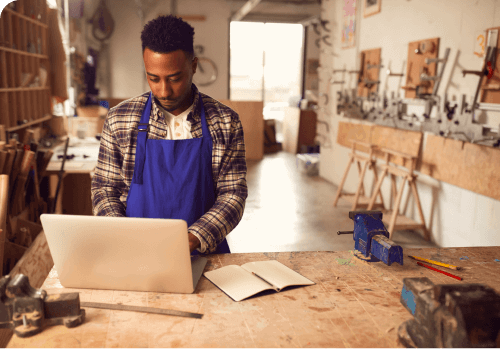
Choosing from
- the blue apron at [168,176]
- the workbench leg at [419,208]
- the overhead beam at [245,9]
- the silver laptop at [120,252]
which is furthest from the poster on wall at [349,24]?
the silver laptop at [120,252]

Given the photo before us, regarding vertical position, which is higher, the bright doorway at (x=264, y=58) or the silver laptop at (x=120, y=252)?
the bright doorway at (x=264, y=58)

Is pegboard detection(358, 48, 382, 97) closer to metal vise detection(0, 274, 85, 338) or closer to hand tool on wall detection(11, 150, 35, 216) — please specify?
hand tool on wall detection(11, 150, 35, 216)

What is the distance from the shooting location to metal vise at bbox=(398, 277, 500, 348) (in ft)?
2.76

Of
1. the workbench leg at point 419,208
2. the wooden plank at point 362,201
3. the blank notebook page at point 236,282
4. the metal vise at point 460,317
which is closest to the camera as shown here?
the metal vise at point 460,317

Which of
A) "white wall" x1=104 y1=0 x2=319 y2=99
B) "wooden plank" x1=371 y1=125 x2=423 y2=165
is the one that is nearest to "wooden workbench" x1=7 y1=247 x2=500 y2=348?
"wooden plank" x1=371 y1=125 x2=423 y2=165

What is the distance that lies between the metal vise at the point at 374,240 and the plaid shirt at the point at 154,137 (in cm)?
44

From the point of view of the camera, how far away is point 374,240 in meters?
1.46

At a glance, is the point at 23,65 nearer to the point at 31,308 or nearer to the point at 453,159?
the point at 31,308

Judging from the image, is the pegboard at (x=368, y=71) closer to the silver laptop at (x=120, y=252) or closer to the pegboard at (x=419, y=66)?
the pegboard at (x=419, y=66)

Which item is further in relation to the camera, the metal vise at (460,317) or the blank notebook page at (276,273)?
the blank notebook page at (276,273)

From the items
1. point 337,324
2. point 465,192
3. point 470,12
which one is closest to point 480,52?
Answer: point 470,12

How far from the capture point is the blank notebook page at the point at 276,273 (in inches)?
50.8

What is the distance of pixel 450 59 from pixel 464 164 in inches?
36.1

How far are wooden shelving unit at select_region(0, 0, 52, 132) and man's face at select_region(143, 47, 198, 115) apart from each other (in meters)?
2.48
